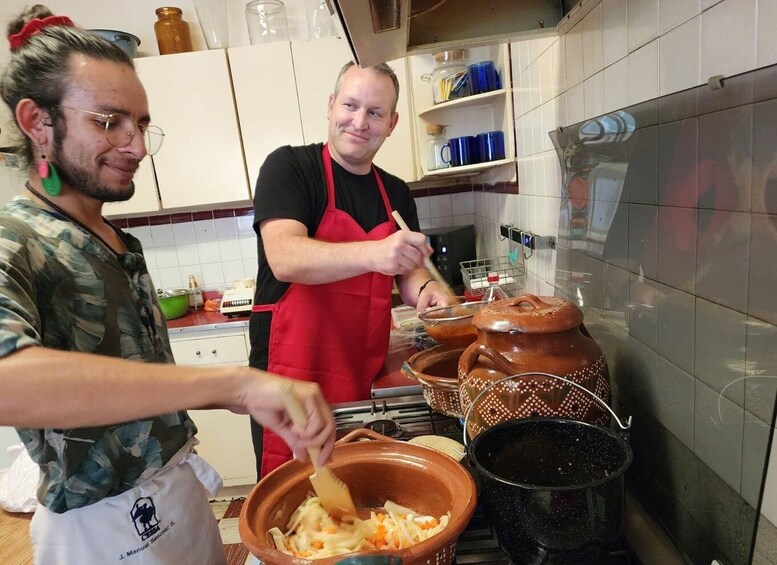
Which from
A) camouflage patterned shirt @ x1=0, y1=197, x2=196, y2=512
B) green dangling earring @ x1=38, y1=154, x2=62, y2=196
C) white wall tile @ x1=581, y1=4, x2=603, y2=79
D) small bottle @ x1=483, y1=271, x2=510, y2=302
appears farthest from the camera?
small bottle @ x1=483, y1=271, x2=510, y2=302

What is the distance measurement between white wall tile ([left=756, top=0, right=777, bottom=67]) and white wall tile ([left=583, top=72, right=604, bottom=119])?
1.52ft

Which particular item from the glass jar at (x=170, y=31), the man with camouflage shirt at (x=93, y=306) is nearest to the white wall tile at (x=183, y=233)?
the glass jar at (x=170, y=31)

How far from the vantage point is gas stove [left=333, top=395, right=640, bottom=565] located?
658 mm

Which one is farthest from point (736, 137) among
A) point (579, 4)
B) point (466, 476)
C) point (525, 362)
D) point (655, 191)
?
point (579, 4)

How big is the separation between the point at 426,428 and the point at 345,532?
396 millimetres

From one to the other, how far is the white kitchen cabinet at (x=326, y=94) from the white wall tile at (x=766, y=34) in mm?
2020

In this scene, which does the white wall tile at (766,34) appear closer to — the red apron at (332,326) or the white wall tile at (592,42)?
the white wall tile at (592,42)

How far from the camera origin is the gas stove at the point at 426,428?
2.16 feet

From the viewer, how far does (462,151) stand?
7.05 feet

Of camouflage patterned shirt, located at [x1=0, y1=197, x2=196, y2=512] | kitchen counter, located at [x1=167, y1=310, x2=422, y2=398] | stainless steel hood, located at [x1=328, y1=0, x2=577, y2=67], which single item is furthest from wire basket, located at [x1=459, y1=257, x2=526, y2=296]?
camouflage patterned shirt, located at [x1=0, y1=197, x2=196, y2=512]

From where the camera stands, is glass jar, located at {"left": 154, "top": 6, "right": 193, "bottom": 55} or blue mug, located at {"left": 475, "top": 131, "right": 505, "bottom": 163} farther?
glass jar, located at {"left": 154, "top": 6, "right": 193, "bottom": 55}

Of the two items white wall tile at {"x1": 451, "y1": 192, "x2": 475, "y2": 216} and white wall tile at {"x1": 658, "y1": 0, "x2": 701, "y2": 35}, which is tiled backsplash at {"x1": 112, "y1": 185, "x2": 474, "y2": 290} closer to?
white wall tile at {"x1": 451, "y1": 192, "x2": 475, "y2": 216}

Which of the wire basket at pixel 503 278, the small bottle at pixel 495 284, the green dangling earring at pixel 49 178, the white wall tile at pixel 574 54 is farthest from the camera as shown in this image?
the wire basket at pixel 503 278

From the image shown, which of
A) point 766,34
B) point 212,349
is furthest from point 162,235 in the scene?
point 766,34
